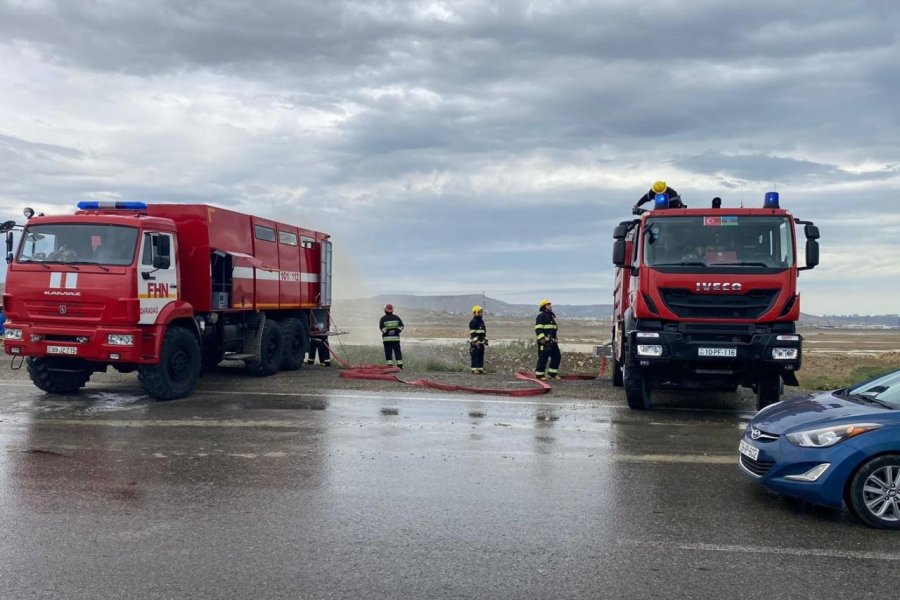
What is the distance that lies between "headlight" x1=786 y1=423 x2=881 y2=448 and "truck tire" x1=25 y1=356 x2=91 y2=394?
10560 millimetres

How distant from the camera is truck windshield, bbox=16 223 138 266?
1146 centimetres

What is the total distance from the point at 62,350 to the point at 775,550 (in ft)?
32.8

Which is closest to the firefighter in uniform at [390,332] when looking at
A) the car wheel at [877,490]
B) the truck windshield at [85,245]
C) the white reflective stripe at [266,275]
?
the white reflective stripe at [266,275]

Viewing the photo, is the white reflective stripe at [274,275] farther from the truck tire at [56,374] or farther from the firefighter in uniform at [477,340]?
the firefighter in uniform at [477,340]

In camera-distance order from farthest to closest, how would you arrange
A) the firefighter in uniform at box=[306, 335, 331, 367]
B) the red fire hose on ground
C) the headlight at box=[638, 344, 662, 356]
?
the firefighter in uniform at box=[306, 335, 331, 367], the red fire hose on ground, the headlight at box=[638, 344, 662, 356]

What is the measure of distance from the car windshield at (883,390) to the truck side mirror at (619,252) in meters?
4.56

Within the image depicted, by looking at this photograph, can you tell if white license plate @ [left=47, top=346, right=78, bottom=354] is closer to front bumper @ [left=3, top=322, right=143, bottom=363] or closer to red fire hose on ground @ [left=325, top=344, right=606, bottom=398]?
front bumper @ [left=3, top=322, right=143, bottom=363]

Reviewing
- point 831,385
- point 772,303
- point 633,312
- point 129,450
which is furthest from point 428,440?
point 831,385

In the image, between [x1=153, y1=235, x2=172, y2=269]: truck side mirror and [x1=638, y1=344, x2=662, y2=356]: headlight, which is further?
[x1=153, y1=235, x2=172, y2=269]: truck side mirror

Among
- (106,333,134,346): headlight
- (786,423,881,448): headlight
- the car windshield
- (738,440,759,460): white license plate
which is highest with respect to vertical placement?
(106,333,134,346): headlight

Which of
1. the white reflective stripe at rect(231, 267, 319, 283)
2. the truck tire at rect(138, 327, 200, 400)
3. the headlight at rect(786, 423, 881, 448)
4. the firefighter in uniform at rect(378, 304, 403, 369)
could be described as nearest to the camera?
the headlight at rect(786, 423, 881, 448)

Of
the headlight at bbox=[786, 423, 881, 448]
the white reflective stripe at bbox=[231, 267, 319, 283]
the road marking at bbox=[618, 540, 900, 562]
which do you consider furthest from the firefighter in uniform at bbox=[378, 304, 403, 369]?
the road marking at bbox=[618, 540, 900, 562]

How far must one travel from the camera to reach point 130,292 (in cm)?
1130

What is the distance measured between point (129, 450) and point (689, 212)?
8015 mm
